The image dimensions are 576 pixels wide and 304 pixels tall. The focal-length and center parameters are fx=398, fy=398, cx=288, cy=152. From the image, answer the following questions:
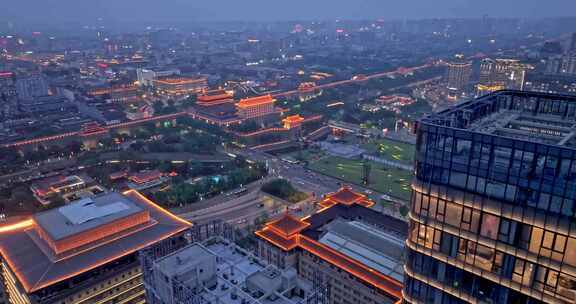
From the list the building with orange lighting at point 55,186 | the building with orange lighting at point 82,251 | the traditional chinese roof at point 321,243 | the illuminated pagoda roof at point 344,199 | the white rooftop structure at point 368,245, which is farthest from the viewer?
the building with orange lighting at point 55,186

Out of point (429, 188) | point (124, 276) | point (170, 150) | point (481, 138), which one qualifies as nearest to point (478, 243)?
point (429, 188)

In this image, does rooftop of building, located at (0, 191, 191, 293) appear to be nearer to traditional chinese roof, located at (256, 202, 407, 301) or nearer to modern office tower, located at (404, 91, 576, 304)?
traditional chinese roof, located at (256, 202, 407, 301)

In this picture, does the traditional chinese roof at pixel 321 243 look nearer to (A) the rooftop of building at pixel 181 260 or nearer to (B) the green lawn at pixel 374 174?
(B) the green lawn at pixel 374 174

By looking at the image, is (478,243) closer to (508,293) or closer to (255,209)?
(508,293)

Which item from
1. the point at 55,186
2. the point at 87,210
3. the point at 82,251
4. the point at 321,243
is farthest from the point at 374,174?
the point at 55,186

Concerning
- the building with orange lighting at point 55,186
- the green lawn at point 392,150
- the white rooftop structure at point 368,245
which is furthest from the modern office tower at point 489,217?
the green lawn at point 392,150

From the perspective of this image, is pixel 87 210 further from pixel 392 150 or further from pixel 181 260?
pixel 392 150

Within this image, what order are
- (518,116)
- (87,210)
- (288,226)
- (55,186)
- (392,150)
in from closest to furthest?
1. (518,116)
2. (87,210)
3. (288,226)
4. (55,186)
5. (392,150)

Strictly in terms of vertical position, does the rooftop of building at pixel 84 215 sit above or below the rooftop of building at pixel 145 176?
above
